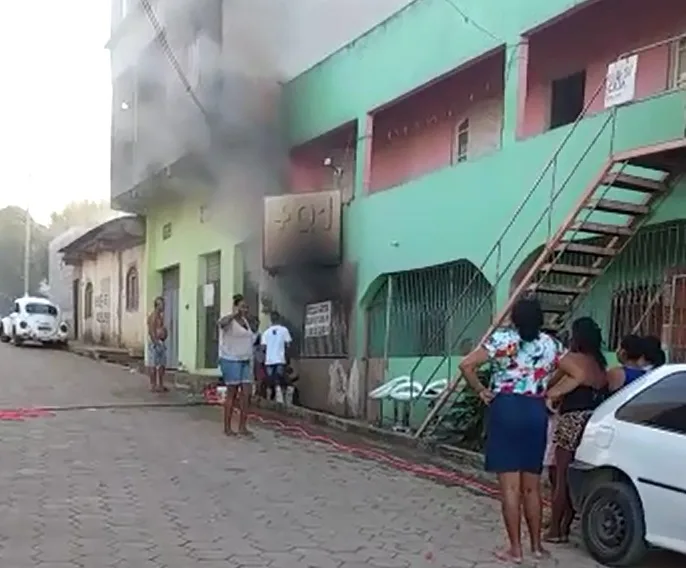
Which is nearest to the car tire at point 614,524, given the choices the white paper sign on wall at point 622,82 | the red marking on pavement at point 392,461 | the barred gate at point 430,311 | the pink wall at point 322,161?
the red marking on pavement at point 392,461

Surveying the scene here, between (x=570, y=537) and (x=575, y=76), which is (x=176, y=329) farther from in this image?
(x=570, y=537)

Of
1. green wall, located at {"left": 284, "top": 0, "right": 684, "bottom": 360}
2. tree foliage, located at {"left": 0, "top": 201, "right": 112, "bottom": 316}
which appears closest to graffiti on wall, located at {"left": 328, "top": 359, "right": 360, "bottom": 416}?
green wall, located at {"left": 284, "top": 0, "right": 684, "bottom": 360}

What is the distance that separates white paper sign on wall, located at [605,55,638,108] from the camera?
32.1ft

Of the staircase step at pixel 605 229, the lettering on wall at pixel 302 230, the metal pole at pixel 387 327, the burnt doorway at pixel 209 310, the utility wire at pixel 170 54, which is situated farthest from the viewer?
the burnt doorway at pixel 209 310

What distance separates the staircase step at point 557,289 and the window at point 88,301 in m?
27.1

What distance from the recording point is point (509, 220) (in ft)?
39.2

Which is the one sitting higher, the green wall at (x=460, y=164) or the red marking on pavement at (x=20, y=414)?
the green wall at (x=460, y=164)

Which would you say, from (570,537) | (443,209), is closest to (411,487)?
(570,537)

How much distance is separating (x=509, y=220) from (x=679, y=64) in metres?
2.58

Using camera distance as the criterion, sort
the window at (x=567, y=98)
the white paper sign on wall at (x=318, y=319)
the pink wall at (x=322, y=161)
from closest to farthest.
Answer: the window at (x=567, y=98) < the white paper sign on wall at (x=318, y=319) < the pink wall at (x=322, y=161)

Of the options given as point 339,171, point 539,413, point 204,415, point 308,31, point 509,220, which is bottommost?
point 204,415

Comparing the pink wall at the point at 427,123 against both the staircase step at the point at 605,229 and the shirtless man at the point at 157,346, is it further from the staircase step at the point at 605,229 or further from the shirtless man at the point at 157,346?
the shirtless man at the point at 157,346

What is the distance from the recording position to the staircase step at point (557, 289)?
33.2 ft

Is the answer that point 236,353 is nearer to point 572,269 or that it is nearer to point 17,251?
point 572,269
